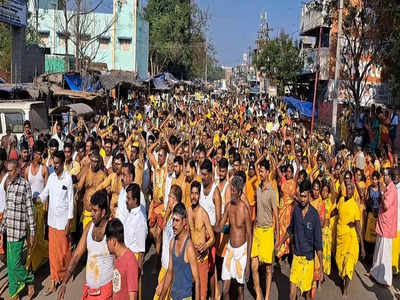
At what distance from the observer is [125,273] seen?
161 inches

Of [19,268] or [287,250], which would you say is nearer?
[19,268]

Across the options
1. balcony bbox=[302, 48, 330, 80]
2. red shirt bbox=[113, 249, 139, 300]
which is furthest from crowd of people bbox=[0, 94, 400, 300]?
balcony bbox=[302, 48, 330, 80]

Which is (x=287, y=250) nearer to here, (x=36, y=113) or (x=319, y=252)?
(x=319, y=252)

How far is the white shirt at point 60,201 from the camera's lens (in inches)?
250

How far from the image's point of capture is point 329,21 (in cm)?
1850

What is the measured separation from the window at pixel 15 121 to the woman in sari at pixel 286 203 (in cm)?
645

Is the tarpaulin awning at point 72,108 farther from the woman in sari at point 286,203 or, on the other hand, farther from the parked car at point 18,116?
the woman in sari at point 286,203

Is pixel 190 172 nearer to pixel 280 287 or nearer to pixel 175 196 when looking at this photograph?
pixel 175 196

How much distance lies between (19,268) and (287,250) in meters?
3.96

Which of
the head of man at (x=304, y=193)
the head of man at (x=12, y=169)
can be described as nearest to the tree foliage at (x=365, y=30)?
the head of man at (x=304, y=193)

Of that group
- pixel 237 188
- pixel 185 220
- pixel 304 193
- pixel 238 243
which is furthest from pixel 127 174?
pixel 304 193

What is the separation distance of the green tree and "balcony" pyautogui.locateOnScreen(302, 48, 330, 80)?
114 centimetres

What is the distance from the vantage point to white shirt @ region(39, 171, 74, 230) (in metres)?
6.34

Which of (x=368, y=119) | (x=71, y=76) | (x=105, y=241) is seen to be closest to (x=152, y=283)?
(x=105, y=241)
